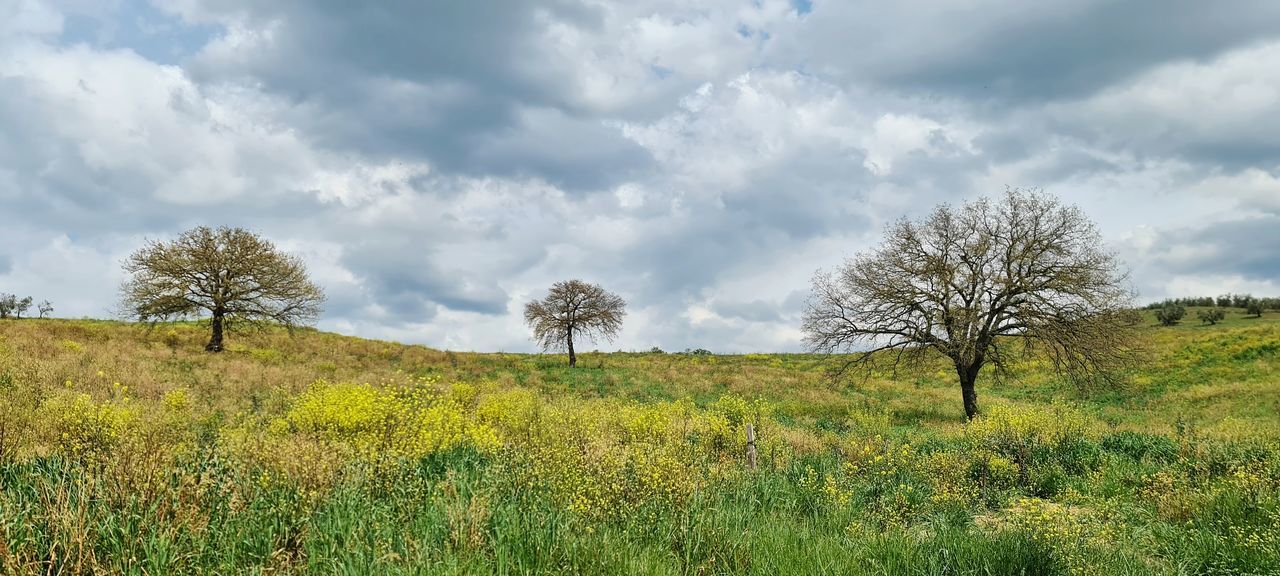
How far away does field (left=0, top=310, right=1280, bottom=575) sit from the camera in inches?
195

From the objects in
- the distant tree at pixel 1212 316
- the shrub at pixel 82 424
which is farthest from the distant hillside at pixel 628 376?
the distant tree at pixel 1212 316

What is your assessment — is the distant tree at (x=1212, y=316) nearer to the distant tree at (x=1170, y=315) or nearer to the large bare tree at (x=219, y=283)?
the distant tree at (x=1170, y=315)

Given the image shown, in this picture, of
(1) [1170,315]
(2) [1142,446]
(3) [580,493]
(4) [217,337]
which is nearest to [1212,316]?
(1) [1170,315]

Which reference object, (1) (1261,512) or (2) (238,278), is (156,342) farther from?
(1) (1261,512)

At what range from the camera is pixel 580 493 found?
6633mm

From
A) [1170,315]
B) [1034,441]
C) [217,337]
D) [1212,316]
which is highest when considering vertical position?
[217,337]

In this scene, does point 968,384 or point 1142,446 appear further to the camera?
point 968,384

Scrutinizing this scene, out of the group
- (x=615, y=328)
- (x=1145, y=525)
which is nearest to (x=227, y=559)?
(x=1145, y=525)

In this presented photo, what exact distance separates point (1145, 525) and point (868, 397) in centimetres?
2651

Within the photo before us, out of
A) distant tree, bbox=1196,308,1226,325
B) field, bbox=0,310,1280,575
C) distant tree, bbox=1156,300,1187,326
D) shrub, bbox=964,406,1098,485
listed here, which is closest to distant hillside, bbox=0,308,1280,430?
field, bbox=0,310,1280,575

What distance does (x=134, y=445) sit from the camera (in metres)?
5.80

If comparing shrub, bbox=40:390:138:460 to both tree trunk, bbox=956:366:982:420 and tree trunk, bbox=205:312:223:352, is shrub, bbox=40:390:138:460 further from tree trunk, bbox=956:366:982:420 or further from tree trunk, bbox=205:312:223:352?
tree trunk, bbox=956:366:982:420

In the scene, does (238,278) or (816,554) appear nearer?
(816,554)

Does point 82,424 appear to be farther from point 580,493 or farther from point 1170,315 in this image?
point 1170,315
